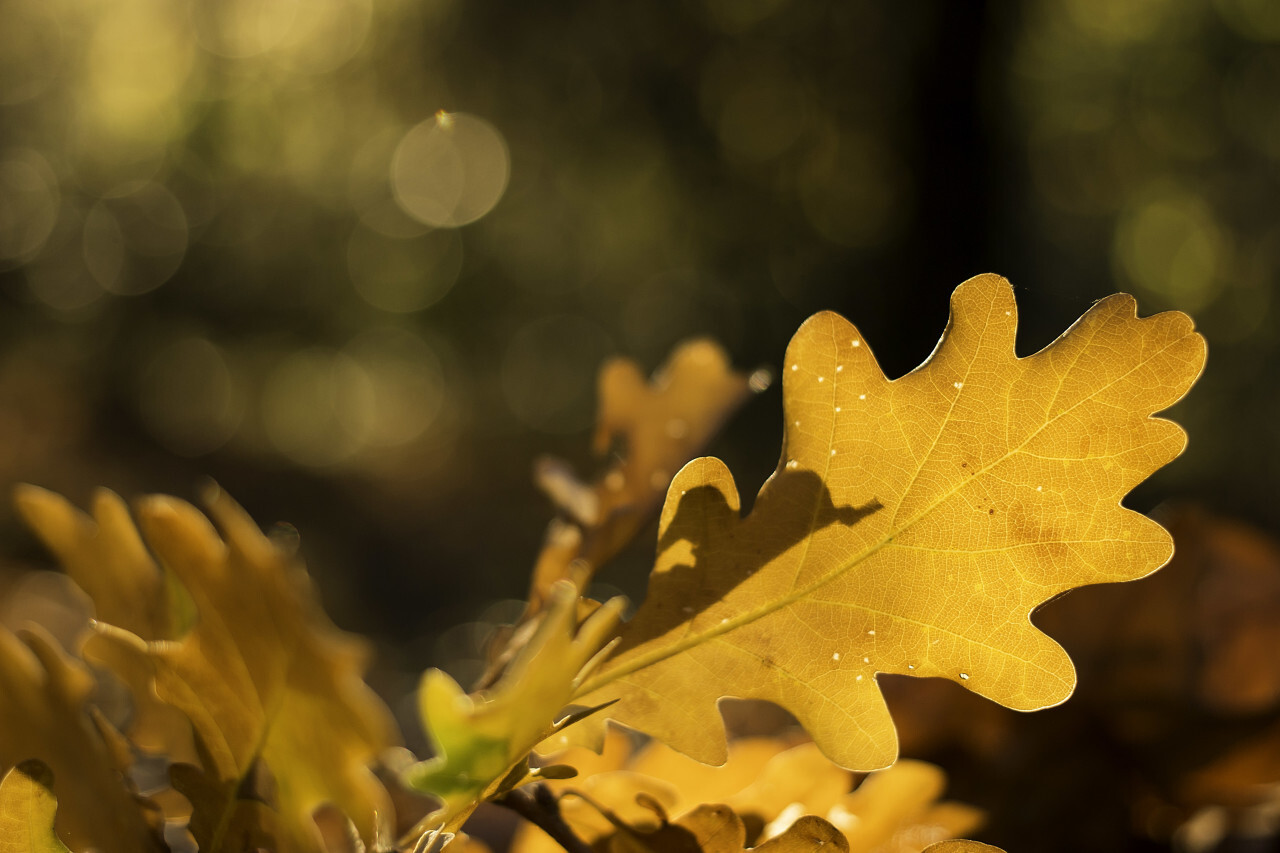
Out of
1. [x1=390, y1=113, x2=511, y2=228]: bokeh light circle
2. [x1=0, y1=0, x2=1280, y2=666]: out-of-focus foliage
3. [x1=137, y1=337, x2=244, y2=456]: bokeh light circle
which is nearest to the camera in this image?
[x1=0, y1=0, x2=1280, y2=666]: out-of-focus foliage

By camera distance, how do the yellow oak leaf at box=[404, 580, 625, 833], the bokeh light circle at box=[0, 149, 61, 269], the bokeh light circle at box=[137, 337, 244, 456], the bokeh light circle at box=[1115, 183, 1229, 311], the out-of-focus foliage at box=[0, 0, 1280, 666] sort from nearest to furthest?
the yellow oak leaf at box=[404, 580, 625, 833] < the out-of-focus foliage at box=[0, 0, 1280, 666] < the bokeh light circle at box=[1115, 183, 1229, 311] < the bokeh light circle at box=[137, 337, 244, 456] < the bokeh light circle at box=[0, 149, 61, 269]

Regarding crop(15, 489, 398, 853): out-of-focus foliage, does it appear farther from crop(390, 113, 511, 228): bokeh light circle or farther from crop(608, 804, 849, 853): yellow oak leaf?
crop(390, 113, 511, 228): bokeh light circle

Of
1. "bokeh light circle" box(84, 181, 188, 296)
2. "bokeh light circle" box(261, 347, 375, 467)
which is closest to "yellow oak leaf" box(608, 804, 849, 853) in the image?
"bokeh light circle" box(261, 347, 375, 467)

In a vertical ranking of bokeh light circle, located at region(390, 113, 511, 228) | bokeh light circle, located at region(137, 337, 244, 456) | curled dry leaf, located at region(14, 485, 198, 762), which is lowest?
bokeh light circle, located at region(137, 337, 244, 456)

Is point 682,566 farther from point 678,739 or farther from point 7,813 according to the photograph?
point 7,813

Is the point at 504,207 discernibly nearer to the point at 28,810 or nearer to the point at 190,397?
the point at 190,397

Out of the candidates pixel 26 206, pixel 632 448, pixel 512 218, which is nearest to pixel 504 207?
pixel 512 218

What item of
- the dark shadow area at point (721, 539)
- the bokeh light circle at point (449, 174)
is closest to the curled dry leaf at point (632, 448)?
the dark shadow area at point (721, 539)
